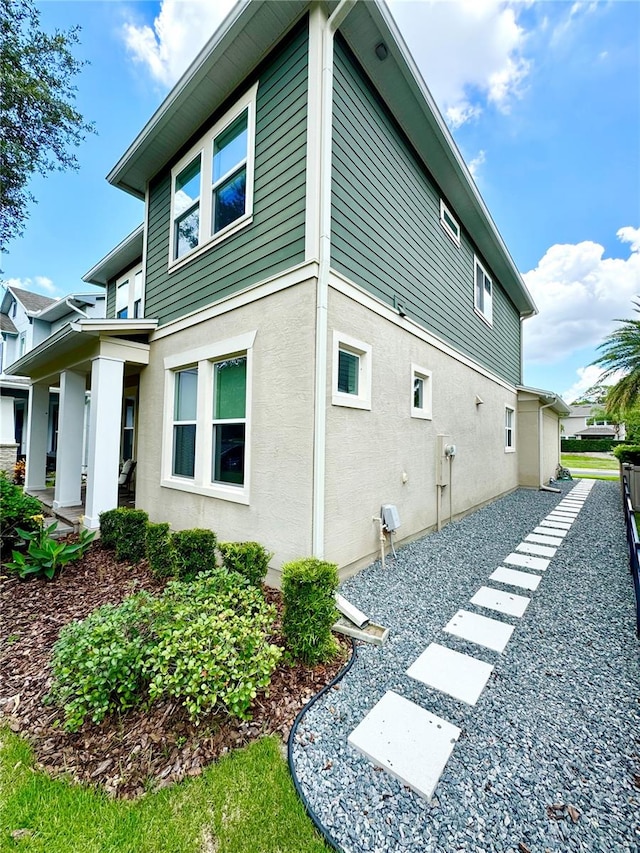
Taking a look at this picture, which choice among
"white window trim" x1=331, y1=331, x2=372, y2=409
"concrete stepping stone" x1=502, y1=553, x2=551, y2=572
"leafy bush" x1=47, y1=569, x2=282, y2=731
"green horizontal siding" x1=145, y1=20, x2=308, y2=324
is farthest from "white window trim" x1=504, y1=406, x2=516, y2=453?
"leafy bush" x1=47, y1=569, x2=282, y2=731

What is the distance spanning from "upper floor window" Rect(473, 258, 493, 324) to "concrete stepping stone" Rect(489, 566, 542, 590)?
660 centimetres

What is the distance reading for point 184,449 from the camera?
17.8ft

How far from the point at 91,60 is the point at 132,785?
9.67 metres

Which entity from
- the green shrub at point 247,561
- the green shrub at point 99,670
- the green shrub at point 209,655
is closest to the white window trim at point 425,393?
the green shrub at point 247,561

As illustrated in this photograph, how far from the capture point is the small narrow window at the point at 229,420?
14.7 feet

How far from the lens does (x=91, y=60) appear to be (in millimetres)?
6098

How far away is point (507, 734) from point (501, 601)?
6.15 ft

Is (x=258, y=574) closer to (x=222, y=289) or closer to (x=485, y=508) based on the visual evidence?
(x=222, y=289)

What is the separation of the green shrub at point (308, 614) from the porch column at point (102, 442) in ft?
13.4

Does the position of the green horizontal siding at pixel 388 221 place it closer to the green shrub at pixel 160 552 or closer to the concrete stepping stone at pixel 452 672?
the green shrub at pixel 160 552

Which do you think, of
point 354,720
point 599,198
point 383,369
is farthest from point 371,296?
point 599,198

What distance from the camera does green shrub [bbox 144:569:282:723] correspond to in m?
2.01

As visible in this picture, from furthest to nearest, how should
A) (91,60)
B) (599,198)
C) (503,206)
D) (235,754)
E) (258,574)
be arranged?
(599,198)
(503,206)
(91,60)
(258,574)
(235,754)

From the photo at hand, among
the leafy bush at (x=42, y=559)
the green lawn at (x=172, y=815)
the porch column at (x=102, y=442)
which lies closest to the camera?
the green lawn at (x=172, y=815)
